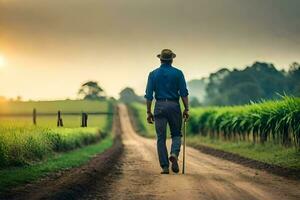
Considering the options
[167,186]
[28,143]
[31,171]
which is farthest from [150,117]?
[28,143]

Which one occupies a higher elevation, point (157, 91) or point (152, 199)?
point (157, 91)

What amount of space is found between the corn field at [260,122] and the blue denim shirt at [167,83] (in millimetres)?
9496

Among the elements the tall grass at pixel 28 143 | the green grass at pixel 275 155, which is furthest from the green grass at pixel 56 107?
the green grass at pixel 275 155

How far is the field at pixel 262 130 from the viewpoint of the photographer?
22.9 meters

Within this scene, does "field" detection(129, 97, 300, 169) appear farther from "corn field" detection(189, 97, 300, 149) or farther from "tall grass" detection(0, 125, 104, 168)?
"tall grass" detection(0, 125, 104, 168)

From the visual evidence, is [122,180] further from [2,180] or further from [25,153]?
[25,153]

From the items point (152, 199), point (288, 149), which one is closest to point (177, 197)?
point (152, 199)

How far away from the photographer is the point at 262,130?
28844 millimetres

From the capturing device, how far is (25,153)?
1803 cm

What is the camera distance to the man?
14.5 meters

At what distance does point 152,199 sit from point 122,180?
3159 millimetres

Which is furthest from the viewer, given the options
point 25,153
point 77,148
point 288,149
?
point 77,148

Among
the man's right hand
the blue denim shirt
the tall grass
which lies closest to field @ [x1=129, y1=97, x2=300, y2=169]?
the blue denim shirt

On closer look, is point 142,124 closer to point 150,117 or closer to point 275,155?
point 275,155
